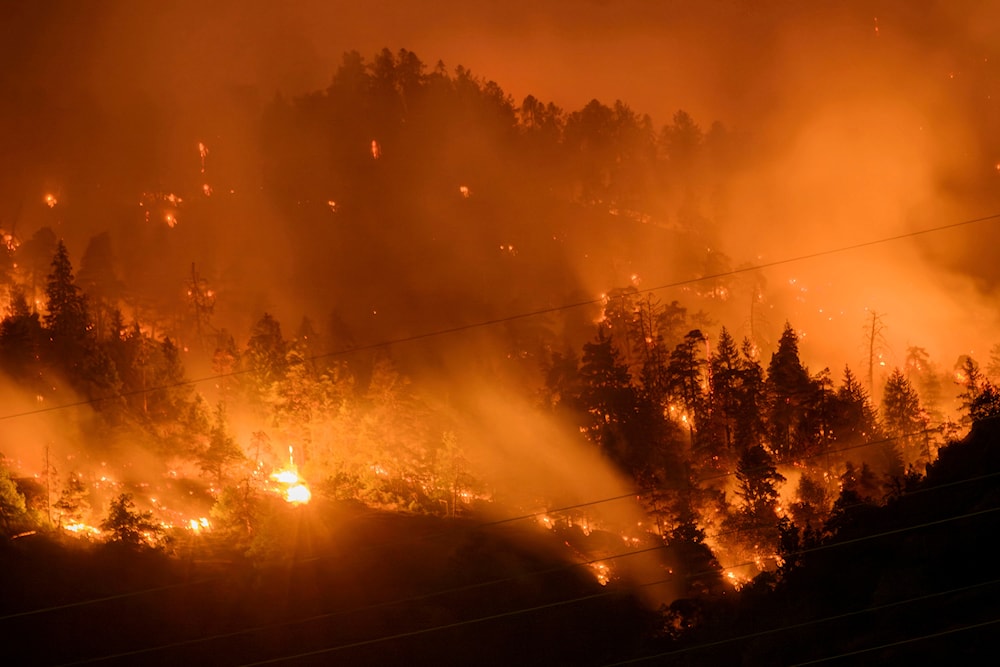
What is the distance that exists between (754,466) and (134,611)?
105 ft

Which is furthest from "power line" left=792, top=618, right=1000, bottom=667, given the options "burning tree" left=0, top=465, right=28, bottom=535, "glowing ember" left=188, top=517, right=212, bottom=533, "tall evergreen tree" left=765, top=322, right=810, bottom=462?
"burning tree" left=0, top=465, right=28, bottom=535

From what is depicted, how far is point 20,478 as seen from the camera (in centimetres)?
4550

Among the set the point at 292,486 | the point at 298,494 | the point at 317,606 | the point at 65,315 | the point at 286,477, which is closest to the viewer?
the point at 317,606

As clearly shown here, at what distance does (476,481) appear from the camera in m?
49.4

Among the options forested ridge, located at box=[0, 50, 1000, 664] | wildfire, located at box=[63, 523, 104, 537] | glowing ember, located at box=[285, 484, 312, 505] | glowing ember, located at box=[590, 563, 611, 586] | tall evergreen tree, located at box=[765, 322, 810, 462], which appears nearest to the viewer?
forested ridge, located at box=[0, 50, 1000, 664]

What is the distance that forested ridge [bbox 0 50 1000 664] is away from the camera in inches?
899

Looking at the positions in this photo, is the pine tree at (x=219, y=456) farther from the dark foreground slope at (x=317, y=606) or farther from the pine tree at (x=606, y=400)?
the pine tree at (x=606, y=400)

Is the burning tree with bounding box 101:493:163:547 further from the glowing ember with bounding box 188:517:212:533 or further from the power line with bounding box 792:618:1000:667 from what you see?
the power line with bounding box 792:618:1000:667

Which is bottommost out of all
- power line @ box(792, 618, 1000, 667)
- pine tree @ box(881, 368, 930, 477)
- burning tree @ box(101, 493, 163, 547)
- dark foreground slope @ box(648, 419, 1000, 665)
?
power line @ box(792, 618, 1000, 667)

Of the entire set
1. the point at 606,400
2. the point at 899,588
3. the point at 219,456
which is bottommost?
the point at 899,588

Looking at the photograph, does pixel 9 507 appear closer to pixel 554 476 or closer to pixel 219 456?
pixel 219 456

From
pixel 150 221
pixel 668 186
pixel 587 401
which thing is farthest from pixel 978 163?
pixel 150 221

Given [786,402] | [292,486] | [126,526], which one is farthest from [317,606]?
[786,402]

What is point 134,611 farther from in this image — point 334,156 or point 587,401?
point 334,156
